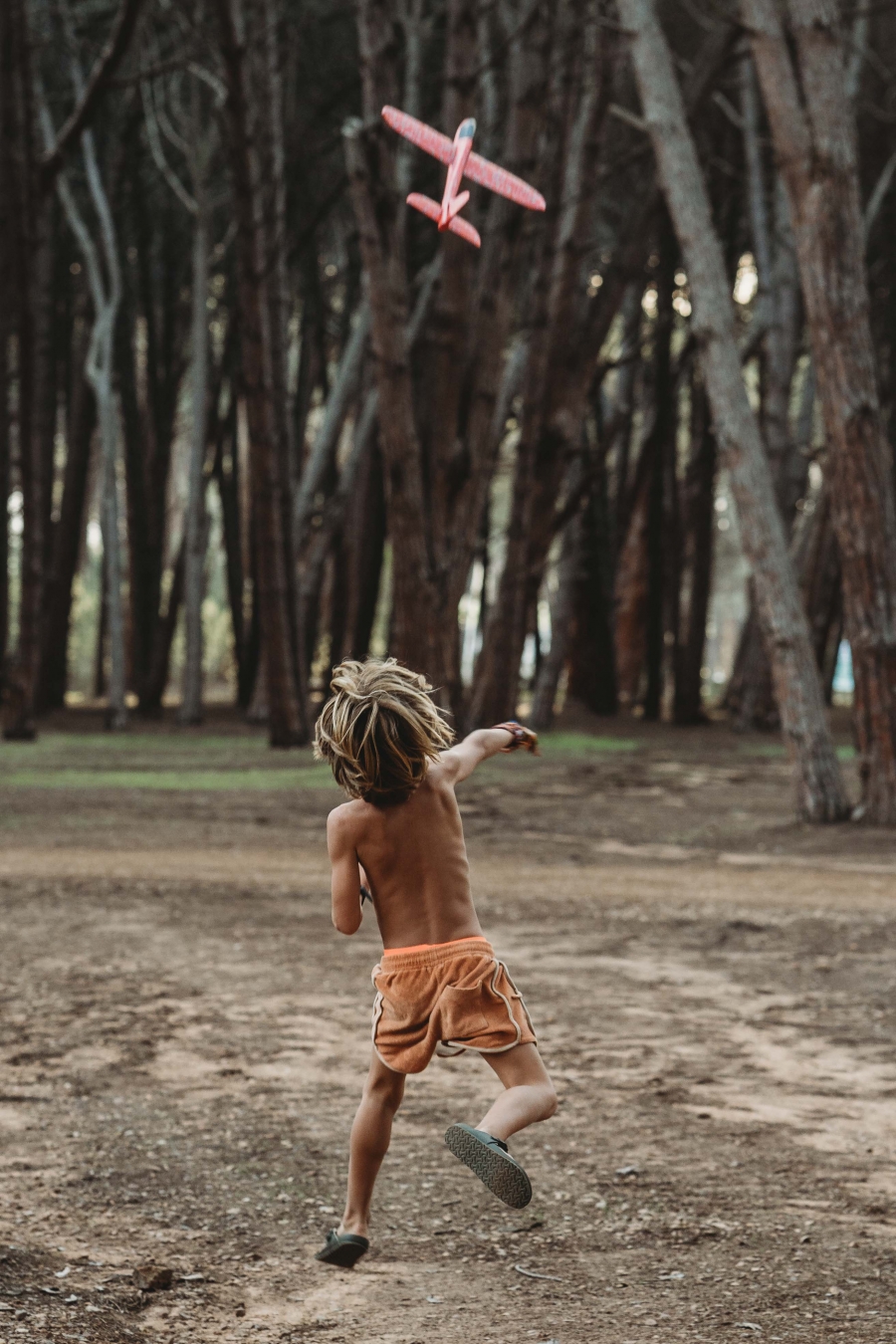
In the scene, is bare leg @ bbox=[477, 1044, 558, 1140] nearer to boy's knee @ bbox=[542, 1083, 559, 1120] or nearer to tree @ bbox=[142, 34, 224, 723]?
boy's knee @ bbox=[542, 1083, 559, 1120]

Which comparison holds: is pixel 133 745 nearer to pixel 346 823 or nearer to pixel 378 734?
pixel 346 823

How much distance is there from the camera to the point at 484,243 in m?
14.4

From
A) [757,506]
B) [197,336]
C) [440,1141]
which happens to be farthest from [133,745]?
[440,1141]

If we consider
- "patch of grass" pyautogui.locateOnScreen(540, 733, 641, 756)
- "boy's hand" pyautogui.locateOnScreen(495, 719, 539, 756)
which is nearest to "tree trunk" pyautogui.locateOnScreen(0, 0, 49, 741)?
"patch of grass" pyautogui.locateOnScreen(540, 733, 641, 756)

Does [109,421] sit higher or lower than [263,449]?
higher

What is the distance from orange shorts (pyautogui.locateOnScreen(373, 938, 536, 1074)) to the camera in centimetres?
327

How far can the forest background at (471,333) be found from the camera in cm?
1077

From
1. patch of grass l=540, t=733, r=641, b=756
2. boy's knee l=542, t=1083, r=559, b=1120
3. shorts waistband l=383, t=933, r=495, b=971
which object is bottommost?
boy's knee l=542, t=1083, r=559, b=1120

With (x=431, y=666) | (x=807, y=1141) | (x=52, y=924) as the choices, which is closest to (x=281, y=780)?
(x=431, y=666)

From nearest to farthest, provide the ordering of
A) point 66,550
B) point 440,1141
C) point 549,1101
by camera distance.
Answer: point 549,1101
point 440,1141
point 66,550

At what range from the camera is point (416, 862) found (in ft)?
11.0

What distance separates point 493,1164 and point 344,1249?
520 mm

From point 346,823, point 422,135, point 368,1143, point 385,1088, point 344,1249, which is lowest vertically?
point 344,1249

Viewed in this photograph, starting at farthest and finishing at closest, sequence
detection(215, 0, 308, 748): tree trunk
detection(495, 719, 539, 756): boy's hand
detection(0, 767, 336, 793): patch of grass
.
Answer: detection(215, 0, 308, 748): tree trunk
detection(0, 767, 336, 793): patch of grass
detection(495, 719, 539, 756): boy's hand
